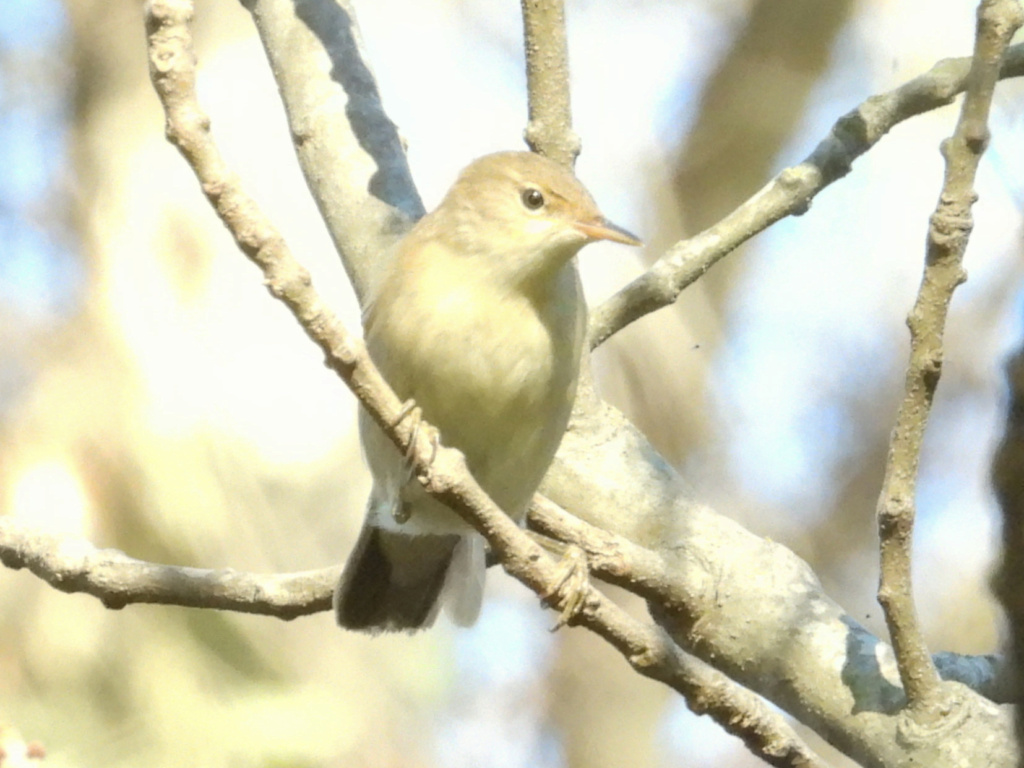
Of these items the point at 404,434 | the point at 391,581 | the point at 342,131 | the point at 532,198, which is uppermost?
the point at 532,198

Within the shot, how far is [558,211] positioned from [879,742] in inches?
52.0

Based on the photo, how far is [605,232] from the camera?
2861 mm

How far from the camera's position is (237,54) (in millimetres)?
6953

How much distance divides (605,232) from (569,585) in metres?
0.78

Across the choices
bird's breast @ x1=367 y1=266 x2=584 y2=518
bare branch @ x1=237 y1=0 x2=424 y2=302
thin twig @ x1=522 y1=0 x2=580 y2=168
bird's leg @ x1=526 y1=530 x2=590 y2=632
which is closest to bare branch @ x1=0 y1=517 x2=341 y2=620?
bird's breast @ x1=367 y1=266 x2=584 y2=518

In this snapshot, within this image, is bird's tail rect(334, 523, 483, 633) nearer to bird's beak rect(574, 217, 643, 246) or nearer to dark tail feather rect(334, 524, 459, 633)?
dark tail feather rect(334, 524, 459, 633)

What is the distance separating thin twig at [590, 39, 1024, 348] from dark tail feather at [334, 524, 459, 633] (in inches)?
31.4

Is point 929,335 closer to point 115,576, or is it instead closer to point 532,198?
point 532,198

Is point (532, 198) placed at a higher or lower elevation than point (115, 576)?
higher

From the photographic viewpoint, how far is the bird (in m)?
2.85

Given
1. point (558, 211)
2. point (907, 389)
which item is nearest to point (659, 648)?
point (907, 389)

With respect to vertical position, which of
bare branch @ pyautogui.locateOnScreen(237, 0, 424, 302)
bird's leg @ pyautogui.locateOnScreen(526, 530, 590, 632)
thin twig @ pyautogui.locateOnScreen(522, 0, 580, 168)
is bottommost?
bird's leg @ pyautogui.locateOnScreen(526, 530, 590, 632)

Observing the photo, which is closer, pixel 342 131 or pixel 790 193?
pixel 790 193

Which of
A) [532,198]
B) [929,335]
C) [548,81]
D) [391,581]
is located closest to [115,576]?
[391,581]
